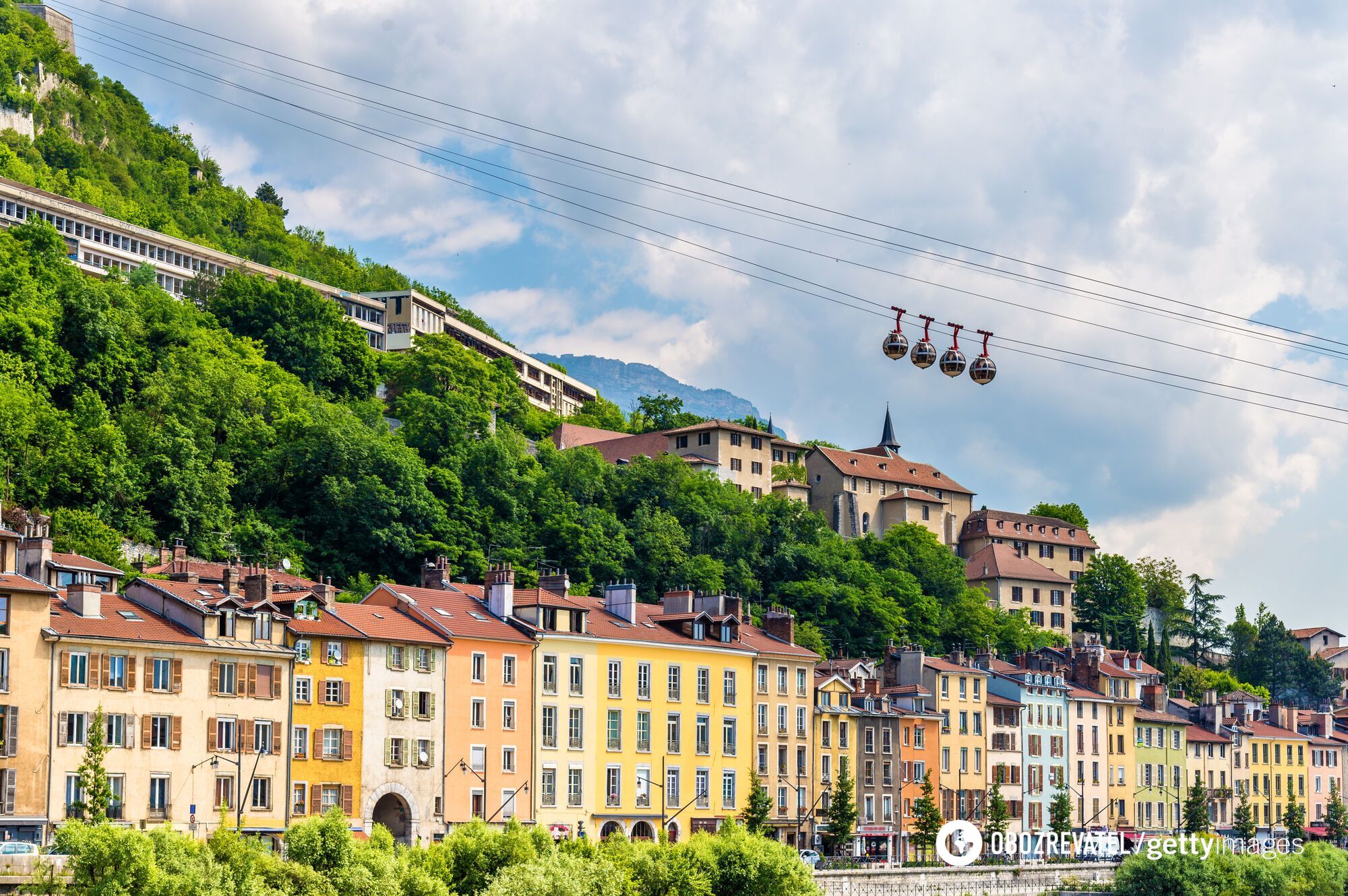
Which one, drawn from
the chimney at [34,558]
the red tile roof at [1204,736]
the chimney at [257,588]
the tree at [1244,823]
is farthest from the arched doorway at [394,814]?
the red tile roof at [1204,736]

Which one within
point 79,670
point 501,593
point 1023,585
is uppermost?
point 1023,585

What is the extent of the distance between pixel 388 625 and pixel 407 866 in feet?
81.3

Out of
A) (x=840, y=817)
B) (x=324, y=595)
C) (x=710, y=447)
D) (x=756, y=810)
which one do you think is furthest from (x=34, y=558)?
(x=710, y=447)

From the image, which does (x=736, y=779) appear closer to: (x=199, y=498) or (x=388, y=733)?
(x=388, y=733)

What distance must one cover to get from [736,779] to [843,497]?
9371 centimetres

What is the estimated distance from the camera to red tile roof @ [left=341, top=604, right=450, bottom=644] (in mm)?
77688

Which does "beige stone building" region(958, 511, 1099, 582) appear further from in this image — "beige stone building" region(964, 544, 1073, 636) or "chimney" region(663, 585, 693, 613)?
"chimney" region(663, 585, 693, 613)

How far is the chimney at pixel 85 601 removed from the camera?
69.0 m

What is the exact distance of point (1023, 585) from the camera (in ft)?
587

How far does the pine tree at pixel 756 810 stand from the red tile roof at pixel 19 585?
110 ft

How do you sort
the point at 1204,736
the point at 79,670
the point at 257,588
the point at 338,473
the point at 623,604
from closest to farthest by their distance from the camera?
the point at 79,670, the point at 257,588, the point at 623,604, the point at 338,473, the point at 1204,736

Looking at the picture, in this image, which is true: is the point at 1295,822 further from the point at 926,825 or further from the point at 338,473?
the point at 338,473

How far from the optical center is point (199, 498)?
108 meters

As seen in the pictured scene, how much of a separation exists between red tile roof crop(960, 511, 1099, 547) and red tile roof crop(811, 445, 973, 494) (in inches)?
194
